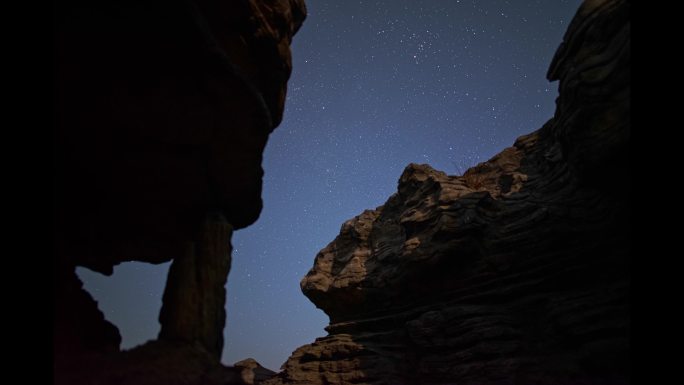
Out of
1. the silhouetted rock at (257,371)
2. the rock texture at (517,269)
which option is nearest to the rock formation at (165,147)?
the silhouetted rock at (257,371)

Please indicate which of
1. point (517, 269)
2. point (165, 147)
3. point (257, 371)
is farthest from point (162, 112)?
point (257, 371)

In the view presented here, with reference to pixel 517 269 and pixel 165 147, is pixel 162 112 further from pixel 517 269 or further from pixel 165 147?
pixel 517 269

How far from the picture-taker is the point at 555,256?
14211 millimetres

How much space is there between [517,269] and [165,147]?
13.4 metres

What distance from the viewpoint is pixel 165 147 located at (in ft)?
29.7

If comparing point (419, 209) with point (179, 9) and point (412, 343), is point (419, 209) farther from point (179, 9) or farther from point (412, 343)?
point (179, 9)

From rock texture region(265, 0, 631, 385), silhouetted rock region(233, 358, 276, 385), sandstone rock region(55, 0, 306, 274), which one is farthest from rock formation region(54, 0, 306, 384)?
rock texture region(265, 0, 631, 385)

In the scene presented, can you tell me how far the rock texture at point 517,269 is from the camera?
1145cm

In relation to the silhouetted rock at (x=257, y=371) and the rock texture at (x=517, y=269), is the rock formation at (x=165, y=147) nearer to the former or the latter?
the silhouetted rock at (x=257, y=371)

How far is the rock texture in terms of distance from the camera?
11.4 meters

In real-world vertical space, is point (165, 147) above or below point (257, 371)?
above

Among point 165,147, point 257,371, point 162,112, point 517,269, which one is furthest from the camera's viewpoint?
point 257,371

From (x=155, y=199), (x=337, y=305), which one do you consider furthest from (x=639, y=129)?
A: (x=337, y=305)

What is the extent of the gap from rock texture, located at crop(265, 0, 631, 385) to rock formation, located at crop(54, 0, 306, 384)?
8.58 m
